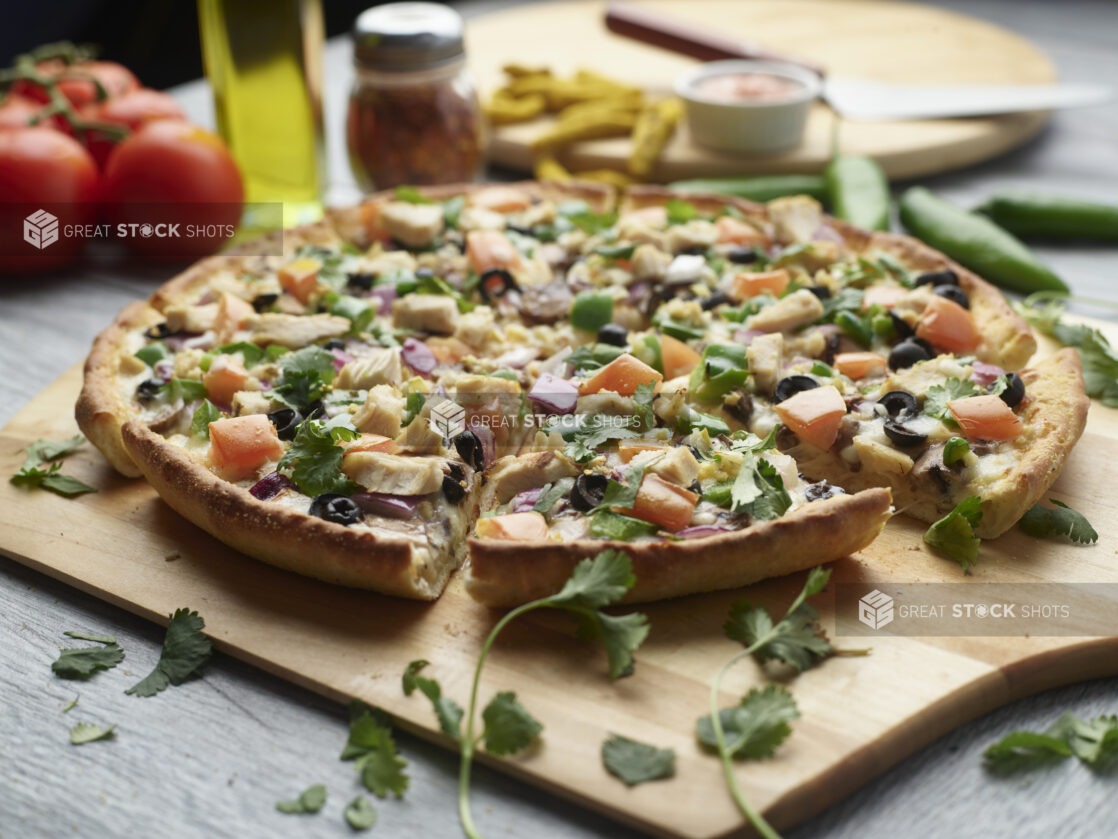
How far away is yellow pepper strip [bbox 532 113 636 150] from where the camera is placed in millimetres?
6895

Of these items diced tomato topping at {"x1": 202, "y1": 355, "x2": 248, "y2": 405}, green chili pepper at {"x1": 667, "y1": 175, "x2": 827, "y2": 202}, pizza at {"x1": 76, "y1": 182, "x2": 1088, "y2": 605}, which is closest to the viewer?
pizza at {"x1": 76, "y1": 182, "x2": 1088, "y2": 605}

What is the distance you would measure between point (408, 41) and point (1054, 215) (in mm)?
3741

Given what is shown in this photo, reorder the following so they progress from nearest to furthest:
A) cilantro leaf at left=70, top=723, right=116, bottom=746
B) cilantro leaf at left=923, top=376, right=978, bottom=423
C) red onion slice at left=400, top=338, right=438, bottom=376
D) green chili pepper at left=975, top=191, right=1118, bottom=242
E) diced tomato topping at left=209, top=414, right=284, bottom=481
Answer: cilantro leaf at left=70, top=723, right=116, bottom=746
diced tomato topping at left=209, top=414, right=284, bottom=481
cilantro leaf at left=923, top=376, right=978, bottom=423
red onion slice at left=400, top=338, right=438, bottom=376
green chili pepper at left=975, top=191, right=1118, bottom=242

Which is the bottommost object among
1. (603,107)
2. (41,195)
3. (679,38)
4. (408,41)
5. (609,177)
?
(609,177)

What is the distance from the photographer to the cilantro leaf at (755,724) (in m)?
2.88

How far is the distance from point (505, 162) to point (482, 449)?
364 centimetres

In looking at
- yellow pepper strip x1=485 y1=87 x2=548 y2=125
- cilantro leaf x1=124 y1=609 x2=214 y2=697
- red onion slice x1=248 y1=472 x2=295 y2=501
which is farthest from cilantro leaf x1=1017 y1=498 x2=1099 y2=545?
yellow pepper strip x1=485 y1=87 x2=548 y2=125

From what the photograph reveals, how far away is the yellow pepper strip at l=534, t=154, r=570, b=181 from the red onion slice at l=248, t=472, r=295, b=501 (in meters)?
3.34

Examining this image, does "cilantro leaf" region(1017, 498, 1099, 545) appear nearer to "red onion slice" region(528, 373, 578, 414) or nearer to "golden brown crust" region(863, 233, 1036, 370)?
"golden brown crust" region(863, 233, 1036, 370)

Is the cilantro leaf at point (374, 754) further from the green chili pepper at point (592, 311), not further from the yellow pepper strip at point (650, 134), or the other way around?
the yellow pepper strip at point (650, 134)

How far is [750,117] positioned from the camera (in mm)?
6660

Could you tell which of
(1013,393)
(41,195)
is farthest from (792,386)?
(41,195)

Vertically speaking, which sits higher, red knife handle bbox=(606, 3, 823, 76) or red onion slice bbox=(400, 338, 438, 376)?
red knife handle bbox=(606, 3, 823, 76)

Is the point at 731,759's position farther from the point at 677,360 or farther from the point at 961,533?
the point at 677,360
